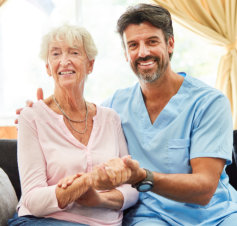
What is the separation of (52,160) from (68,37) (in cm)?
54

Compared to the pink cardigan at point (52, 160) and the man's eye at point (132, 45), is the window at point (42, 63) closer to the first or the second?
the man's eye at point (132, 45)

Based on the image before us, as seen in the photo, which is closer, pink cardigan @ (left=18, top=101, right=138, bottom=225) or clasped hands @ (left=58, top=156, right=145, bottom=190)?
clasped hands @ (left=58, top=156, right=145, bottom=190)

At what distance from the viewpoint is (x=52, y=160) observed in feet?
4.29

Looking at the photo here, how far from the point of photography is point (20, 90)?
361 cm

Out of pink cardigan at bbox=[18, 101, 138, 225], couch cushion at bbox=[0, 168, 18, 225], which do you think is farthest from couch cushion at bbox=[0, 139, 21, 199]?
pink cardigan at bbox=[18, 101, 138, 225]

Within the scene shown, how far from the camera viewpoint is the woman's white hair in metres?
1.43

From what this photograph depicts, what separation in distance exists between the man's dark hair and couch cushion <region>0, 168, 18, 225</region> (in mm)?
981

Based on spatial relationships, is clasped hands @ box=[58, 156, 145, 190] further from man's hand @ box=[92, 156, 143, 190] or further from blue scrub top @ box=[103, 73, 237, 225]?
blue scrub top @ box=[103, 73, 237, 225]

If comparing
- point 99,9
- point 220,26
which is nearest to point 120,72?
point 99,9

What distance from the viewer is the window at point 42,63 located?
3.49 metres

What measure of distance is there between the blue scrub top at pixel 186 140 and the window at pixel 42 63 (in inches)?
78.2

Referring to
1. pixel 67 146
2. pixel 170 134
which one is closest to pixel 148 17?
pixel 170 134

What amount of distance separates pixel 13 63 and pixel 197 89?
2599mm

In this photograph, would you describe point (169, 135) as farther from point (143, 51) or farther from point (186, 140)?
point (143, 51)
